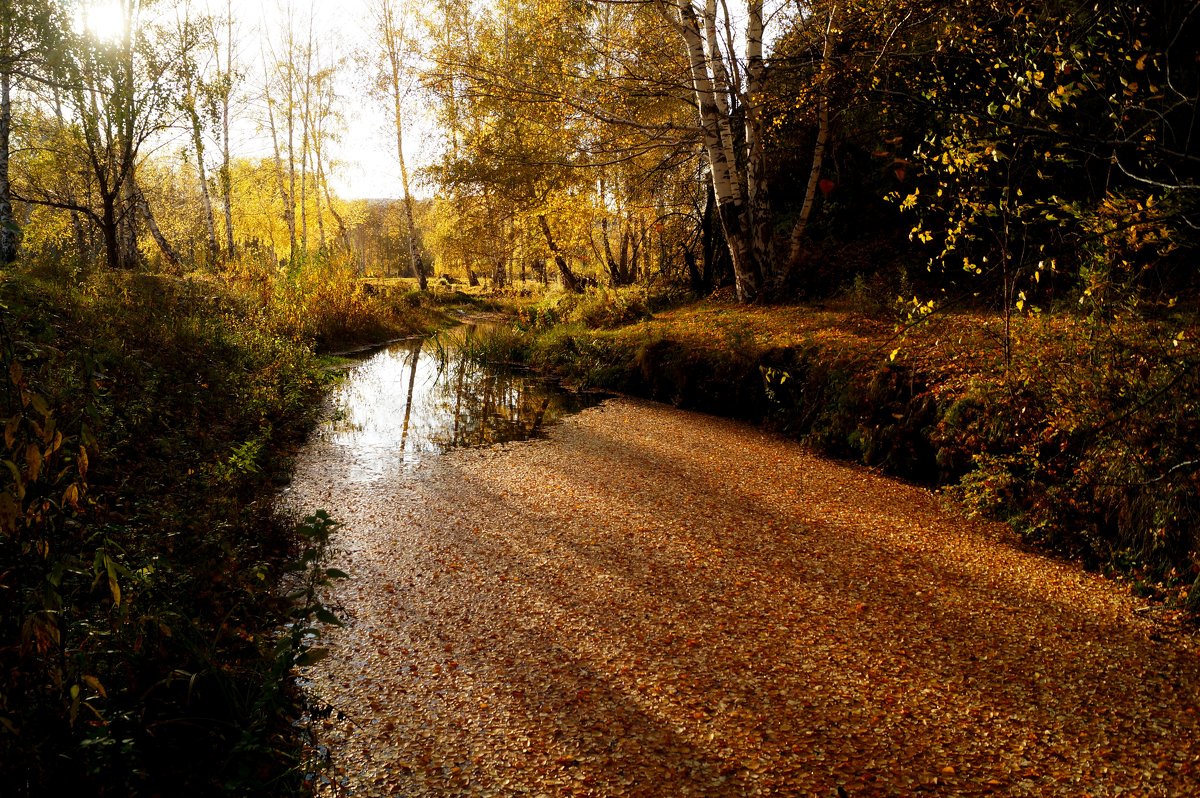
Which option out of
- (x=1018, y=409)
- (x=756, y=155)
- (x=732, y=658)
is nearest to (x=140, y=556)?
(x=732, y=658)

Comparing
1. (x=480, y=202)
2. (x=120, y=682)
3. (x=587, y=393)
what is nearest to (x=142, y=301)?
(x=587, y=393)

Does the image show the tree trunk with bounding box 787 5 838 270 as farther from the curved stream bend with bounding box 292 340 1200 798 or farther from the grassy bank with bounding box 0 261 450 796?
the grassy bank with bounding box 0 261 450 796

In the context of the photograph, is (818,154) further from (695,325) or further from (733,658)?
(733,658)

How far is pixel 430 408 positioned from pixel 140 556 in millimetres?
4903

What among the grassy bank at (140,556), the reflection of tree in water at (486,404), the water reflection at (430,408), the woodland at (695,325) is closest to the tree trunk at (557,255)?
the woodland at (695,325)

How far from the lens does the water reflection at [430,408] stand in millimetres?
5871

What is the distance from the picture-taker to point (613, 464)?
5297mm

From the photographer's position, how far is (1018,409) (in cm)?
384

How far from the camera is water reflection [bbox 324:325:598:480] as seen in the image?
5.87 meters

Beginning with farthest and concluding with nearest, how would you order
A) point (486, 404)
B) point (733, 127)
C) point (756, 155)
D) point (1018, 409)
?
point (733, 127) → point (756, 155) → point (486, 404) → point (1018, 409)

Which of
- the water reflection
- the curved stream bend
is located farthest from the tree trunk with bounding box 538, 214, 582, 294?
the curved stream bend

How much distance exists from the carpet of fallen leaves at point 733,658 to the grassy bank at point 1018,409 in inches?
12.0

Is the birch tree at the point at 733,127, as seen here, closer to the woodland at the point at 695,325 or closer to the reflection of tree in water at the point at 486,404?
the woodland at the point at 695,325

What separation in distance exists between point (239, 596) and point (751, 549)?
262 cm
